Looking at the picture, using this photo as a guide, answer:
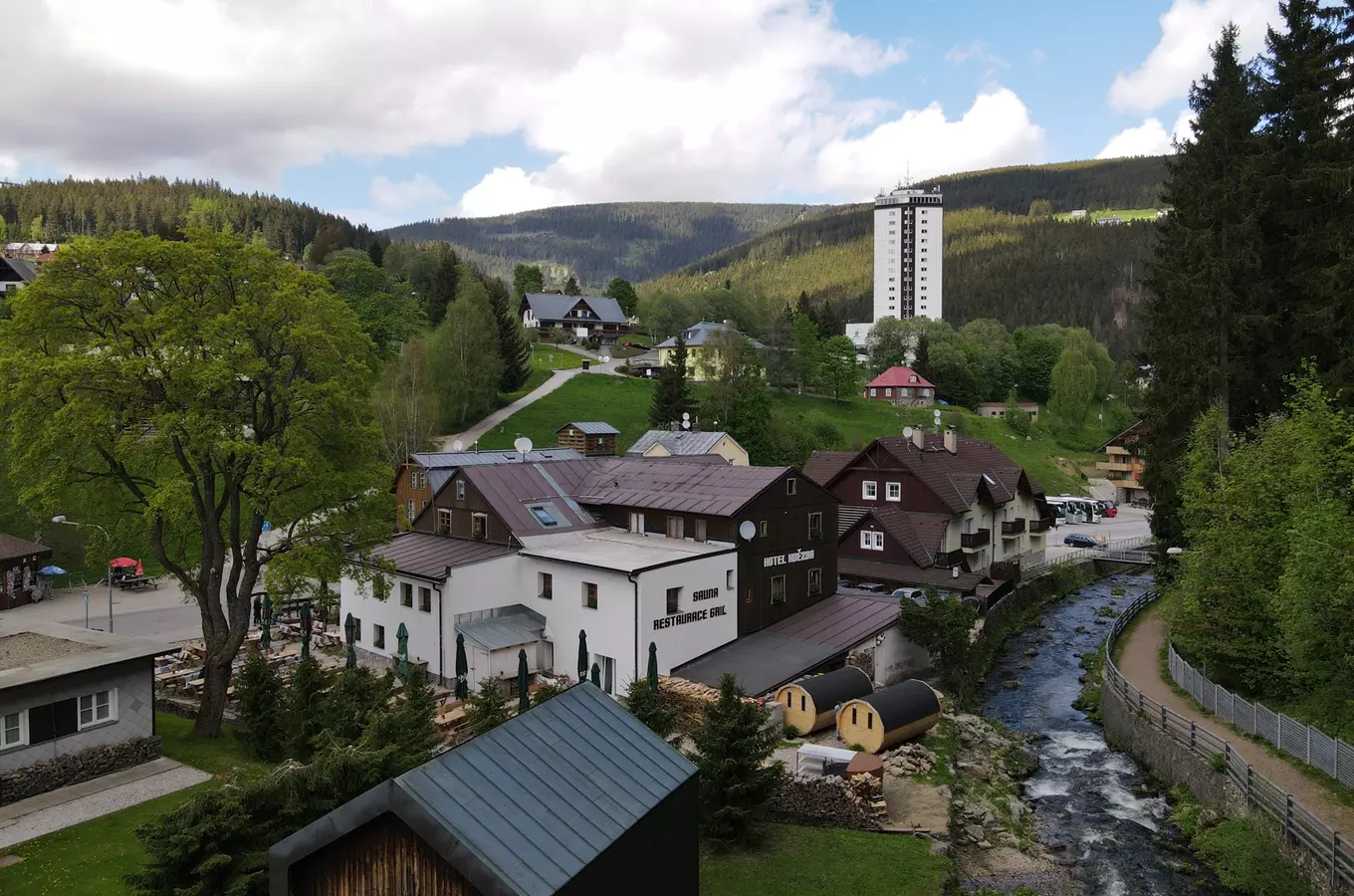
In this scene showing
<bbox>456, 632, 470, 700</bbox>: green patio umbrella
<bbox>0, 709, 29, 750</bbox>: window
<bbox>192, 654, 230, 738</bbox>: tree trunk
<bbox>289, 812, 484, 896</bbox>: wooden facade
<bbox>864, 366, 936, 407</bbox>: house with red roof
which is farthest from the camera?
<bbox>864, 366, 936, 407</bbox>: house with red roof

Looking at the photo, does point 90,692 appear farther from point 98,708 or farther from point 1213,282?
point 1213,282

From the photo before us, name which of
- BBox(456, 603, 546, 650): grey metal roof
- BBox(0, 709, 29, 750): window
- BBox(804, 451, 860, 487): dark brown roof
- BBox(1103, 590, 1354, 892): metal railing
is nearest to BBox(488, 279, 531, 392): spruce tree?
BBox(804, 451, 860, 487): dark brown roof

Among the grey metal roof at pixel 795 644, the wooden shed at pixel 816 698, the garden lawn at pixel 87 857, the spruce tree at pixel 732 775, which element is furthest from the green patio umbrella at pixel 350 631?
the spruce tree at pixel 732 775

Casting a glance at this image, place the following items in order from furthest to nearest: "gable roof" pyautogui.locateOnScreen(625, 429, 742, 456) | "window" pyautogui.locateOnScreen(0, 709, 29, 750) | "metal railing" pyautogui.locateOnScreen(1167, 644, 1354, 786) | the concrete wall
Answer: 1. "gable roof" pyautogui.locateOnScreen(625, 429, 742, 456)
2. "metal railing" pyautogui.locateOnScreen(1167, 644, 1354, 786)
3. the concrete wall
4. "window" pyautogui.locateOnScreen(0, 709, 29, 750)

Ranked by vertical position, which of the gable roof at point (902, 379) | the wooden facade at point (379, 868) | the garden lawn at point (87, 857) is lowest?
the garden lawn at point (87, 857)

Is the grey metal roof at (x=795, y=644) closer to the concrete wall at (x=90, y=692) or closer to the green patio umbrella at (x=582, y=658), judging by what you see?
the green patio umbrella at (x=582, y=658)

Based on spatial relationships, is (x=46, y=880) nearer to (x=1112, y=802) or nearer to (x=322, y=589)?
(x=322, y=589)

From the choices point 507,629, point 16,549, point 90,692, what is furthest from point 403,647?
point 16,549

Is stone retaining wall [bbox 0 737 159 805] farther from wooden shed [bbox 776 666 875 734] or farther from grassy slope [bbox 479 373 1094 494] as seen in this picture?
grassy slope [bbox 479 373 1094 494]
